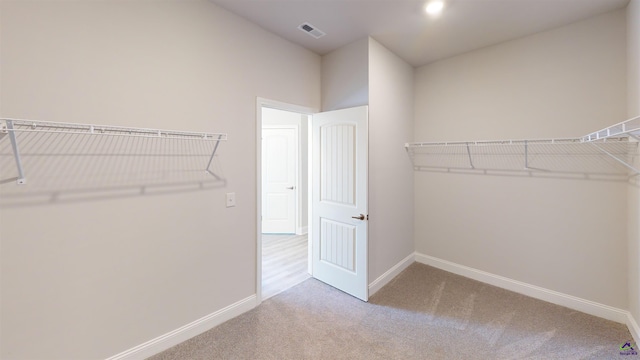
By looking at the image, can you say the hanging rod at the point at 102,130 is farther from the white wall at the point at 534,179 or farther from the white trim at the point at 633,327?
the white trim at the point at 633,327

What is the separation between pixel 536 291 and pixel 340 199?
7.39 feet

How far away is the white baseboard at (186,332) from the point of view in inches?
72.3

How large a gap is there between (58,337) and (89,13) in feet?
6.52

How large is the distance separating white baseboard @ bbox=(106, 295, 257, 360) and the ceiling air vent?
2677 mm

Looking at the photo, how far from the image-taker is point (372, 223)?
283 centimetres

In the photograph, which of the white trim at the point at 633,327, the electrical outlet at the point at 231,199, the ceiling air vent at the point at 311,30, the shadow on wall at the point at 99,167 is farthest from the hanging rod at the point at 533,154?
the shadow on wall at the point at 99,167

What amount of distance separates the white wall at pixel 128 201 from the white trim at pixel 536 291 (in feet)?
8.11

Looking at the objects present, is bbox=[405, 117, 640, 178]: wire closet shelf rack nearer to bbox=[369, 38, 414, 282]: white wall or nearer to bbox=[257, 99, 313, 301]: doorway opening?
bbox=[369, 38, 414, 282]: white wall

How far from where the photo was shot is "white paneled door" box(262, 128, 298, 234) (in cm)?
526

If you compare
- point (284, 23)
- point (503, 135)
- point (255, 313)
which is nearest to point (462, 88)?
point (503, 135)

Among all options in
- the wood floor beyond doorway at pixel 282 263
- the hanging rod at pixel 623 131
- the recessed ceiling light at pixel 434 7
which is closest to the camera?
the hanging rod at pixel 623 131

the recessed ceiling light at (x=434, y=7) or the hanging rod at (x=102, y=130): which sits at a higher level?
the recessed ceiling light at (x=434, y=7)

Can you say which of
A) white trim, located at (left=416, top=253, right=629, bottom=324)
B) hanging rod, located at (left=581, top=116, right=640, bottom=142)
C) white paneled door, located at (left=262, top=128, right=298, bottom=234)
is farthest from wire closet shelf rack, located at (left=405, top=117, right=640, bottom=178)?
white paneled door, located at (left=262, top=128, right=298, bottom=234)

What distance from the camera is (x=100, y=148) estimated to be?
167 cm
